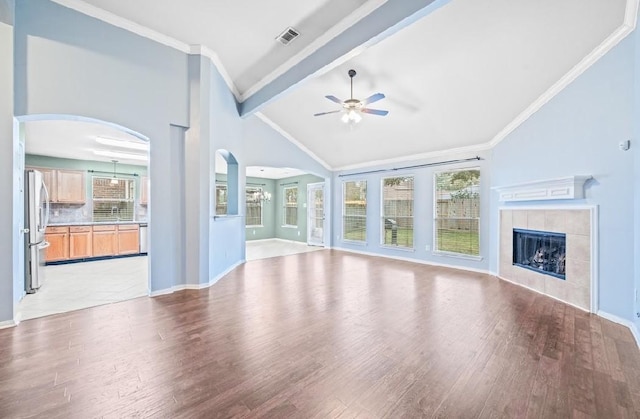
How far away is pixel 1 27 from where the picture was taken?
275 cm

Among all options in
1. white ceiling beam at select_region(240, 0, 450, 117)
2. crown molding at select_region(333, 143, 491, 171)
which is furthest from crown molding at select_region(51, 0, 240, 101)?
crown molding at select_region(333, 143, 491, 171)

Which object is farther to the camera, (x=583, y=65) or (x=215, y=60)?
(x=215, y=60)

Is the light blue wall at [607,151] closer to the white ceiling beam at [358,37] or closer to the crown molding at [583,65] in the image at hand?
the crown molding at [583,65]

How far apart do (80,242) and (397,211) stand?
7338 millimetres

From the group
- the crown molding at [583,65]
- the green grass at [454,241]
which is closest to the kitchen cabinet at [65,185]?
the green grass at [454,241]

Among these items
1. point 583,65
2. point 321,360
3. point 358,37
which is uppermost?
point 358,37

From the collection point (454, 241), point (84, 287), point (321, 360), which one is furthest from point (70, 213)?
point (454, 241)

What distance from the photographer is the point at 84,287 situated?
14.1ft

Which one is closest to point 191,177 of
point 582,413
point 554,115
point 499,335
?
point 499,335

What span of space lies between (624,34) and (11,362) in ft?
21.3

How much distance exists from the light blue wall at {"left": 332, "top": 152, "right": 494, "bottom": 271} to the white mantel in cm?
75

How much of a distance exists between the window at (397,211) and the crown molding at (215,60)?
4282mm

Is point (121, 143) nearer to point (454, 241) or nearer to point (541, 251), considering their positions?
point (454, 241)

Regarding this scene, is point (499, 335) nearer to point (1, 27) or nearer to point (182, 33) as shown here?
point (182, 33)
